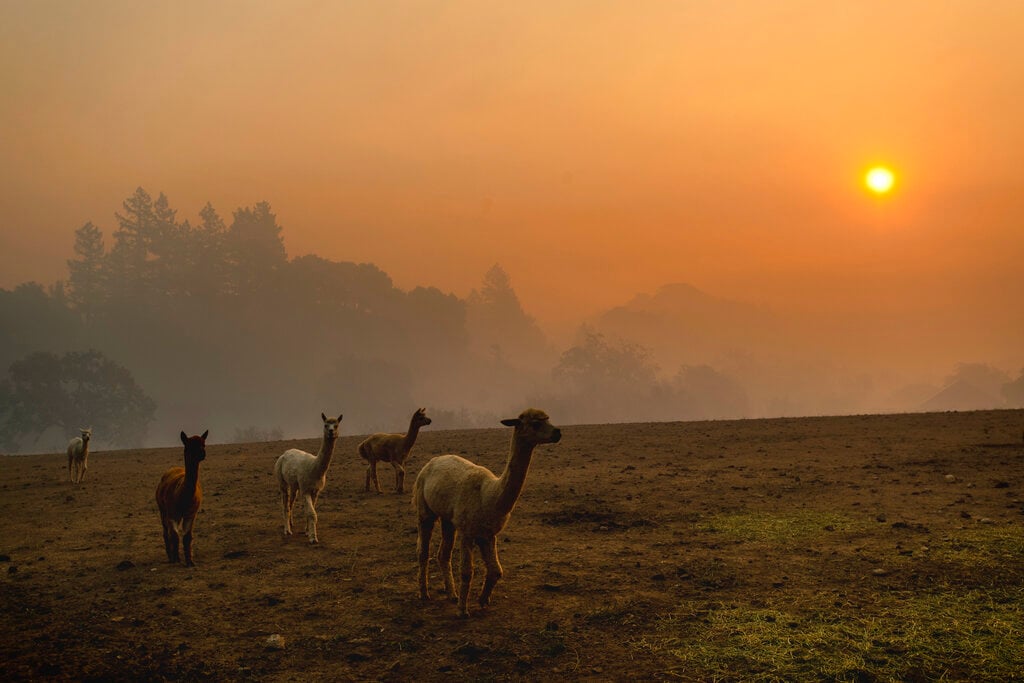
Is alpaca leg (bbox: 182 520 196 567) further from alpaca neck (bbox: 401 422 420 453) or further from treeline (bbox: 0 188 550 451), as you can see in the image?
treeline (bbox: 0 188 550 451)

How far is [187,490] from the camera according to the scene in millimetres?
11484

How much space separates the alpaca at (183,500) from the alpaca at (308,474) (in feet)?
6.68

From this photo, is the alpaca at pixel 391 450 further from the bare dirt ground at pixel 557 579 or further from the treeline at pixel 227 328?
the treeline at pixel 227 328

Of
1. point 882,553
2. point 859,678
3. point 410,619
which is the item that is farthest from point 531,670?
point 882,553

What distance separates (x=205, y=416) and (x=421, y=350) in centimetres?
6266

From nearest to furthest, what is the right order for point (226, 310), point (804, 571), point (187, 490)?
point (804, 571) < point (187, 490) < point (226, 310)

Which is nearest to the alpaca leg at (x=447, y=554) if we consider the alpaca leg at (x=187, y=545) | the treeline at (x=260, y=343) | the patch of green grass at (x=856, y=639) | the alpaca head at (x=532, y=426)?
the alpaca head at (x=532, y=426)

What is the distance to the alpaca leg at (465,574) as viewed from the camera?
8.89 meters

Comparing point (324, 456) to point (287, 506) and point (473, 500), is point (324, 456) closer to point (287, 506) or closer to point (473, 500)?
point (287, 506)

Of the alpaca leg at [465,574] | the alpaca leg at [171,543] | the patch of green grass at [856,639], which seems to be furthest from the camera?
the alpaca leg at [171,543]

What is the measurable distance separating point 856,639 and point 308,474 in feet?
31.6

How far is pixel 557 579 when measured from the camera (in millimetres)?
10297

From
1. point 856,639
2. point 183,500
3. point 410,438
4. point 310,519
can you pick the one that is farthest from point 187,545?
point 856,639

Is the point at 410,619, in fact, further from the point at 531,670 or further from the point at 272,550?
the point at 272,550
